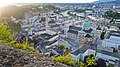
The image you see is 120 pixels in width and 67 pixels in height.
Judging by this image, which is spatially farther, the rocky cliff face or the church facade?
the church facade

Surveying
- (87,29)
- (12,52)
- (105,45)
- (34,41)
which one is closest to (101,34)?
(87,29)

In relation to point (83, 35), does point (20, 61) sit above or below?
above

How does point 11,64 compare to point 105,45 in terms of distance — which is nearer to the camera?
point 11,64

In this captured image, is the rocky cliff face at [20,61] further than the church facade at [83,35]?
No

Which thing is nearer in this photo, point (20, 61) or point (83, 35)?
point (20, 61)

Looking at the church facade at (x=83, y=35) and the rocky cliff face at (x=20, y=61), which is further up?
the rocky cliff face at (x=20, y=61)

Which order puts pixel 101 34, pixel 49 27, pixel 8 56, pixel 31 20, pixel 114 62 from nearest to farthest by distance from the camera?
pixel 8 56, pixel 114 62, pixel 101 34, pixel 49 27, pixel 31 20

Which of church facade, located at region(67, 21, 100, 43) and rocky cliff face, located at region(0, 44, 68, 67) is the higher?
rocky cliff face, located at region(0, 44, 68, 67)

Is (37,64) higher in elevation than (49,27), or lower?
higher

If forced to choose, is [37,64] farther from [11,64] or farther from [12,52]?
[12,52]

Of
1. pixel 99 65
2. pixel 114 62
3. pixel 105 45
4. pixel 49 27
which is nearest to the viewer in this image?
pixel 99 65
